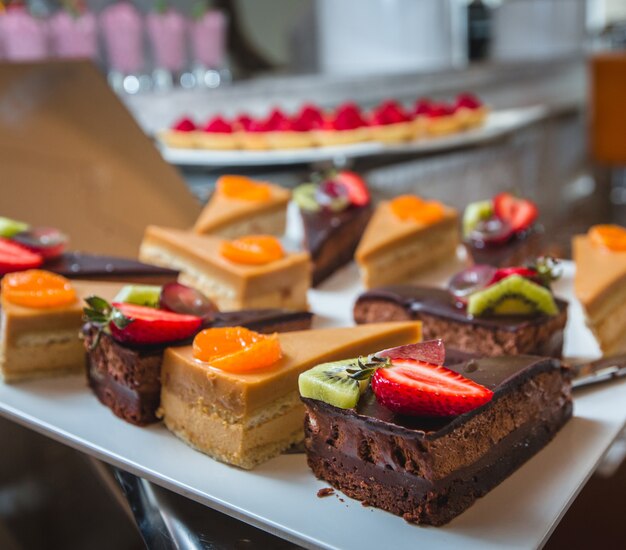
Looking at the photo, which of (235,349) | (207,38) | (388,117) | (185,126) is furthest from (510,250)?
(207,38)

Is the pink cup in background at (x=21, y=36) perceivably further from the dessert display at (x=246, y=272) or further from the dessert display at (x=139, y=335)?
the dessert display at (x=139, y=335)

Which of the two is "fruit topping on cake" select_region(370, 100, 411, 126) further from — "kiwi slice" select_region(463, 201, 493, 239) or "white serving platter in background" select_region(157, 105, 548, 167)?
"kiwi slice" select_region(463, 201, 493, 239)

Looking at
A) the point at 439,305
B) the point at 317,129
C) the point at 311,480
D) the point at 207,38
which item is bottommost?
the point at 311,480

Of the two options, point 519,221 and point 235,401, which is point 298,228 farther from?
point 235,401

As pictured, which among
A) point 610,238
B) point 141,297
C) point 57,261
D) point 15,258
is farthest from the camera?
point 610,238

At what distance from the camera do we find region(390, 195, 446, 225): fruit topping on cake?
2729mm

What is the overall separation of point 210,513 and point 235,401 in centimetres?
19

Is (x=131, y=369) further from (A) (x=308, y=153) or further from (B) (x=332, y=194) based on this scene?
(A) (x=308, y=153)

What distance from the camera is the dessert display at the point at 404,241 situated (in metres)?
2.55

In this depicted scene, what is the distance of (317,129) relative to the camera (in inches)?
156

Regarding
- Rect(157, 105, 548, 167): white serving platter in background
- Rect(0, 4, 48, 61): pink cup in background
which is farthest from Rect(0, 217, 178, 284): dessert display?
Rect(0, 4, 48, 61): pink cup in background

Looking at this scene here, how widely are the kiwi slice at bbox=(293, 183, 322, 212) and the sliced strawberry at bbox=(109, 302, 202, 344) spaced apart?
4.39 feet

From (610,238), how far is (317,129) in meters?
1.96

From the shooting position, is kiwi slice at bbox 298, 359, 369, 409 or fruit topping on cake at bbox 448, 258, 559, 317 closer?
kiwi slice at bbox 298, 359, 369, 409
